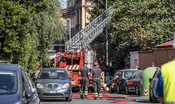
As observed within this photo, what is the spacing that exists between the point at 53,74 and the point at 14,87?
12.7 m

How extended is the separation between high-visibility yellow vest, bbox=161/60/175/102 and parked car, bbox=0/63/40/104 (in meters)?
3.52

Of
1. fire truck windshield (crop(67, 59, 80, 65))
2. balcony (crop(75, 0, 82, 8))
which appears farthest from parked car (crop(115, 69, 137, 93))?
balcony (crop(75, 0, 82, 8))

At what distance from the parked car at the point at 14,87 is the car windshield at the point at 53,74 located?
11.5m

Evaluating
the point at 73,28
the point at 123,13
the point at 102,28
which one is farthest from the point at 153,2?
the point at 73,28

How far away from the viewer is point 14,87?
27.1 feet

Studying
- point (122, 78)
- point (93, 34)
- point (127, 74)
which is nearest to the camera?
point (122, 78)

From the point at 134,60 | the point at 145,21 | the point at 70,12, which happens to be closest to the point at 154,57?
the point at 145,21

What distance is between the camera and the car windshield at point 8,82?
8.15m

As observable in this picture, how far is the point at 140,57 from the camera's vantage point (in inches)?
1437

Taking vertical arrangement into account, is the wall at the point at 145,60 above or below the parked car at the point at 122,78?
above

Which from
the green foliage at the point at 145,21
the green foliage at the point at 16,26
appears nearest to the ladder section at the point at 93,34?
the green foliage at the point at 145,21

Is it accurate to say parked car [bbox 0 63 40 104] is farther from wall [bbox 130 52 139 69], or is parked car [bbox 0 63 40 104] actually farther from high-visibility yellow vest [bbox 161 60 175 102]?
wall [bbox 130 52 139 69]

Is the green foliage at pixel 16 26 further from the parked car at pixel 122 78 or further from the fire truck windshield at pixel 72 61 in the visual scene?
the parked car at pixel 122 78

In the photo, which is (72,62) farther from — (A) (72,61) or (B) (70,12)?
(B) (70,12)
